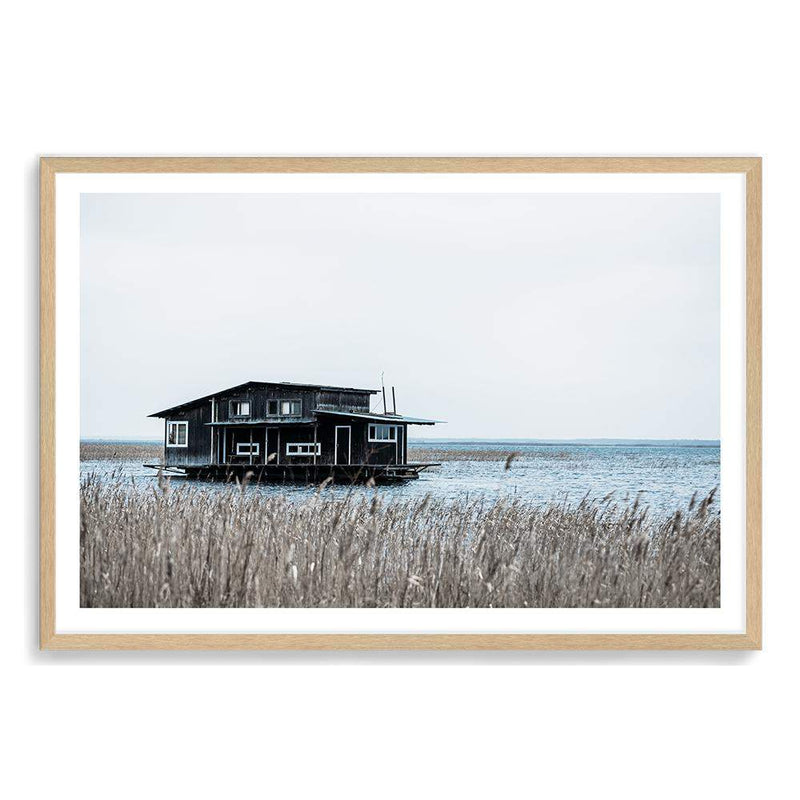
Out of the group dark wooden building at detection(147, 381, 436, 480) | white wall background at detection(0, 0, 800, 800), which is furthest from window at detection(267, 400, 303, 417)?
white wall background at detection(0, 0, 800, 800)

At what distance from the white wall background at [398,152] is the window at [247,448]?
1.89 ft

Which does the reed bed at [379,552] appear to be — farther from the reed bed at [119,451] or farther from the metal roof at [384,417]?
the metal roof at [384,417]

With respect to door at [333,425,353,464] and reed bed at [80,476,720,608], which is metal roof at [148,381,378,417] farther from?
reed bed at [80,476,720,608]

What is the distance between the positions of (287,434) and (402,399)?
350 mm

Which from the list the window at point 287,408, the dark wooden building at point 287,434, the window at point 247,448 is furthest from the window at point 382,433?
the window at point 247,448

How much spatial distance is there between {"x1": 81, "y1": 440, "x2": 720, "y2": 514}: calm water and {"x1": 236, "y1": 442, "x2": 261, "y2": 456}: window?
170 millimetres

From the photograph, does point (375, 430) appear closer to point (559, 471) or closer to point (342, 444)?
point (342, 444)

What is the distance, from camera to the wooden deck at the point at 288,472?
2.68 meters

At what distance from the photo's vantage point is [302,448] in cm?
269

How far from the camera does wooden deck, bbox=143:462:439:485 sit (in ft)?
8.79
